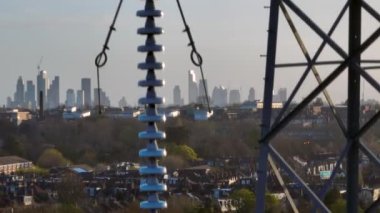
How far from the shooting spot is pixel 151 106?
Answer: 3.93 metres

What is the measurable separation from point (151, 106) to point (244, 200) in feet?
51.8

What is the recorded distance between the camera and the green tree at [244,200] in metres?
18.8

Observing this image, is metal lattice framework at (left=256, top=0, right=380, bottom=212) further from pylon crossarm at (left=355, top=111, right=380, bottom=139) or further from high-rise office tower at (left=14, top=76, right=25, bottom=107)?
high-rise office tower at (left=14, top=76, right=25, bottom=107)

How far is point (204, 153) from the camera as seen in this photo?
39.6 meters

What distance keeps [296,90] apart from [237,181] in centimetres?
2299

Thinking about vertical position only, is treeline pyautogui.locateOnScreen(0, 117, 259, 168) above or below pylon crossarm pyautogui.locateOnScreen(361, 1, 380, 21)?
below

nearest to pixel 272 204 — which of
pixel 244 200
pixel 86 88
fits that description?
pixel 244 200

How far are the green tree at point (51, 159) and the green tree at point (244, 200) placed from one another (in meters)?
16.4

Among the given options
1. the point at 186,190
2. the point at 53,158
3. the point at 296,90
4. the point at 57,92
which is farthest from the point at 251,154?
the point at 57,92

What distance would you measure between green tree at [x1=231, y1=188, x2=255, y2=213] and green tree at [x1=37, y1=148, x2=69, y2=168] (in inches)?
644

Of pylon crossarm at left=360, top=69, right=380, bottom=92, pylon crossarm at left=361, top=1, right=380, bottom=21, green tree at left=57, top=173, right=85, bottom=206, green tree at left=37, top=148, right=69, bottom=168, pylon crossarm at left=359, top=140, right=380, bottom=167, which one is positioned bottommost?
green tree at left=57, top=173, right=85, bottom=206

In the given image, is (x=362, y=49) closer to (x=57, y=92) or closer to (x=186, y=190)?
(x=186, y=190)

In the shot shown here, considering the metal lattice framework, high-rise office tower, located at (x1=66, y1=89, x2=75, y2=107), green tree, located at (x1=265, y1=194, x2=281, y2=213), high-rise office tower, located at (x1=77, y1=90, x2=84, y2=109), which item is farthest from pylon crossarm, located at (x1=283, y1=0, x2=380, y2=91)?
high-rise office tower, located at (x1=66, y1=89, x2=75, y2=107)

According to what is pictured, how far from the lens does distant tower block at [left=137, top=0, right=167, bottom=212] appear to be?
3.88 metres
